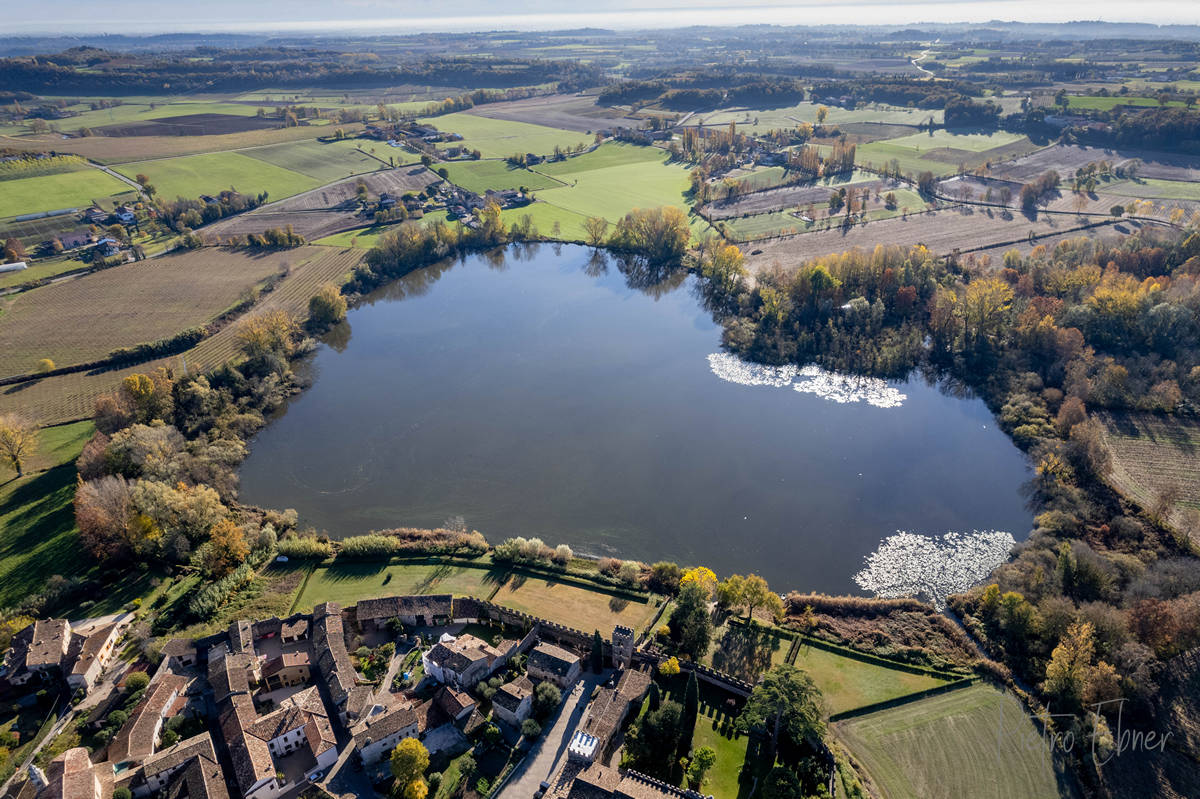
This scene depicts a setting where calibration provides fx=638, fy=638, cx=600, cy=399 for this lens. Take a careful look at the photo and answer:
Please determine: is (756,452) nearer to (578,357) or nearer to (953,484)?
(953,484)

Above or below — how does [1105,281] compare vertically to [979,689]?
above

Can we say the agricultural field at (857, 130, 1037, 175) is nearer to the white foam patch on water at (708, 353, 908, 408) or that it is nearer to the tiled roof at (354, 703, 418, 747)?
the white foam patch on water at (708, 353, 908, 408)

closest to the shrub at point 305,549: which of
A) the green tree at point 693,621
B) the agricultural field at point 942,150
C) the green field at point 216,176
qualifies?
the green tree at point 693,621

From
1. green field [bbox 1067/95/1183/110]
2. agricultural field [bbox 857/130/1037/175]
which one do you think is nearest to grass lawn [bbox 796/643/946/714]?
agricultural field [bbox 857/130/1037/175]

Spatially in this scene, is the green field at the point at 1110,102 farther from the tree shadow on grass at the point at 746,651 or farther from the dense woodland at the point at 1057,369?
the tree shadow on grass at the point at 746,651

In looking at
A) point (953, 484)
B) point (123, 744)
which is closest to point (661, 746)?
point (123, 744)

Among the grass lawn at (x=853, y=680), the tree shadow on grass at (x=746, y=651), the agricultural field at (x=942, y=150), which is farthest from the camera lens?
the agricultural field at (x=942, y=150)

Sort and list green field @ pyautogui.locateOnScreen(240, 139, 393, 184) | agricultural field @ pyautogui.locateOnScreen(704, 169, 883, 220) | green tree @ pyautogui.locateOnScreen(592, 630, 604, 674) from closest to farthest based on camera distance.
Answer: green tree @ pyautogui.locateOnScreen(592, 630, 604, 674)
agricultural field @ pyautogui.locateOnScreen(704, 169, 883, 220)
green field @ pyautogui.locateOnScreen(240, 139, 393, 184)
